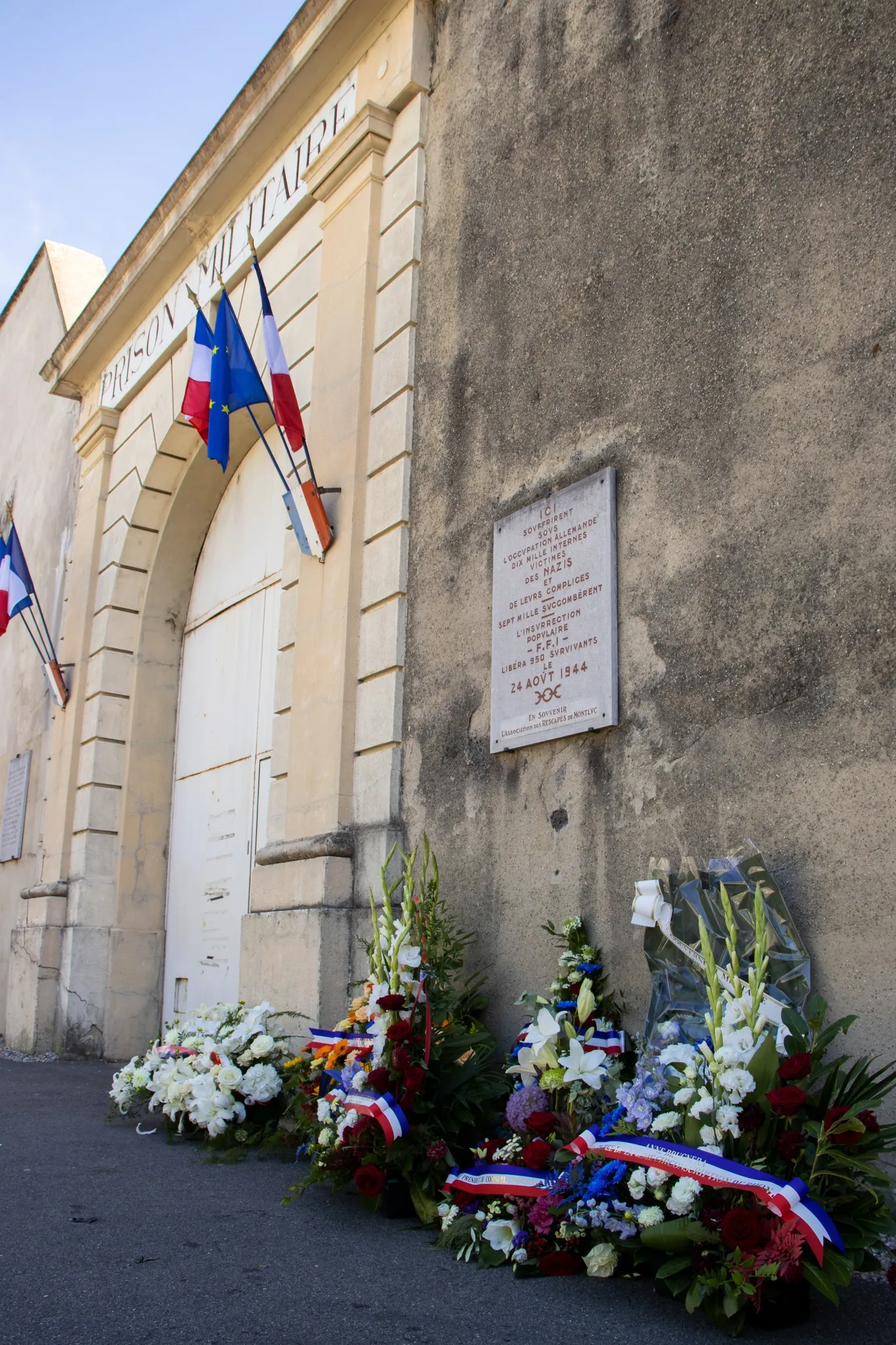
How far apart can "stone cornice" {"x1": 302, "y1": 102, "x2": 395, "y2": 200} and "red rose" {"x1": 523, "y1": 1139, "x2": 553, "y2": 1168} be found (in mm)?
5249

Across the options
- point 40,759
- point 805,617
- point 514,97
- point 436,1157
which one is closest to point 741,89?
point 514,97

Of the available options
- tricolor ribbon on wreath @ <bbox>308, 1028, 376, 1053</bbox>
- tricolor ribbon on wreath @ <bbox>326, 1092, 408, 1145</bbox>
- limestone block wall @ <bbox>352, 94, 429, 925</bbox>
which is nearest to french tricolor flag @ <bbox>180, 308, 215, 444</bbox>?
limestone block wall @ <bbox>352, 94, 429, 925</bbox>

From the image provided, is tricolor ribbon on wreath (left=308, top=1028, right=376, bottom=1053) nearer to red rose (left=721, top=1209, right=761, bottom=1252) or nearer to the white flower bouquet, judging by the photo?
the white flower bouquet

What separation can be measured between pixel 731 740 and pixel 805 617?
1.51 feet

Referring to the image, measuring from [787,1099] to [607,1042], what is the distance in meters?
1.14

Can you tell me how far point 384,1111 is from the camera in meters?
3.61

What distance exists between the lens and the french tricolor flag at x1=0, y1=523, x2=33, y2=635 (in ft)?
29.6

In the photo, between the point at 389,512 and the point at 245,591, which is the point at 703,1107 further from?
the point at 245,591

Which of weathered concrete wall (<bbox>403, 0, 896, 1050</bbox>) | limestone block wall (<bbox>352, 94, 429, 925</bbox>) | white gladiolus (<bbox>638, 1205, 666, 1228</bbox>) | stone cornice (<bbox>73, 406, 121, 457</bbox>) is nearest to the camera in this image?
white gladiolus (<bbox>638, 1205, 666, 1228</bbox>)

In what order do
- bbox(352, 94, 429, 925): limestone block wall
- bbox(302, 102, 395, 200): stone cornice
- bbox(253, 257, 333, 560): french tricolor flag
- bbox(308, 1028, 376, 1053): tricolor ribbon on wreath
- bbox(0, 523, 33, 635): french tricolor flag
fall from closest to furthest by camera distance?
bbox(308, 1028, 376, 1053): tricolor ribbon on wreath
bbox(352, 94, 429, 925): limestone block wall
bbox(253, 257, 333, 560): french tricolor flag
bbox(302, 102, 395, 200): stone cornice
bbox(0, 523, 33, 635): french tricolor flag

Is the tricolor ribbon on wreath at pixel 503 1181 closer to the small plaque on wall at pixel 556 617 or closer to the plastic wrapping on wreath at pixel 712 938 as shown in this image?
the plastic wrapping on wreath at pixel 712 938

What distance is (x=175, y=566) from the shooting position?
8.96 meters

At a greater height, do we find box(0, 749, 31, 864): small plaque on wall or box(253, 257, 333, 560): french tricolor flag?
box(253, 257, 333, 560): french tricolor flag

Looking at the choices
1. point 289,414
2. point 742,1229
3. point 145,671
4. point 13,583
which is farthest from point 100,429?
point 742,1229
